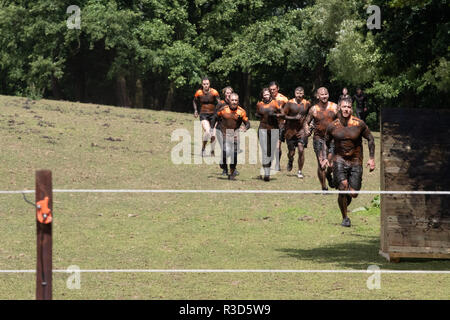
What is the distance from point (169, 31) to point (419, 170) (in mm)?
45922

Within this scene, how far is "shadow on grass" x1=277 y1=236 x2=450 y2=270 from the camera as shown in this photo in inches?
500

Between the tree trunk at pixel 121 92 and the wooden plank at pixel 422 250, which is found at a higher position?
the tree trunk at pixel 121 92

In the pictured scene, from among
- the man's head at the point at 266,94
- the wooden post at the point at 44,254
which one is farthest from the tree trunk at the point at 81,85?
the wooden post at the point at 44,254

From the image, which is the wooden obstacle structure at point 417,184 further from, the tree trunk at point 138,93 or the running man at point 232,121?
the tree trunk at point 138,93

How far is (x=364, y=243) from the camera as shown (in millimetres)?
15180

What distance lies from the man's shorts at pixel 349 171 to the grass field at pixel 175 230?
97 centimetres

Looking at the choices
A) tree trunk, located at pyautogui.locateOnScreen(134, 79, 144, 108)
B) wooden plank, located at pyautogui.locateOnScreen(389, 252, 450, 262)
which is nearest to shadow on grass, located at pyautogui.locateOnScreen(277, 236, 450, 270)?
wooden plank, located at pyautogui.locateOnScreen(389, 252, 450, 262)

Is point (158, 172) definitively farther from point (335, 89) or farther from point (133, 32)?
point (335, 89)

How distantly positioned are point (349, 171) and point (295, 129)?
7.05m

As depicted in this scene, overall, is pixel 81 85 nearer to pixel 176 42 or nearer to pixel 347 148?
pixel 176 42

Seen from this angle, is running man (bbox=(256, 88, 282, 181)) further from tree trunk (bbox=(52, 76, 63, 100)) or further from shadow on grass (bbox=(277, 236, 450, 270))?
tree trunk (bbox=(52, 76, 63, 100))

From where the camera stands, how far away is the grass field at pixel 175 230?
10875 mm

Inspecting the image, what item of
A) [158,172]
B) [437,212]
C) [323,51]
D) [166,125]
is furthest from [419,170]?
[323,51]

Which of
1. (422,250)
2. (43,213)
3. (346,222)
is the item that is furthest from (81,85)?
(43,213)
